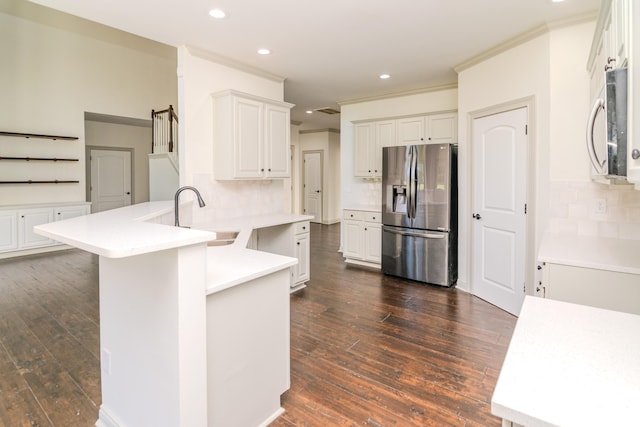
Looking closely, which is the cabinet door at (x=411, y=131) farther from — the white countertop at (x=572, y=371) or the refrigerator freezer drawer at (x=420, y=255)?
the white countertop at (x=572, y=371)

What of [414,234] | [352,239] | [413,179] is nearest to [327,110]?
[352,239]

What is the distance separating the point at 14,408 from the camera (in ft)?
6.72

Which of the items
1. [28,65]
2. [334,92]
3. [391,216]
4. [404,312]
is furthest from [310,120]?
[404,312]

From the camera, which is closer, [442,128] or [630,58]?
[630,58]

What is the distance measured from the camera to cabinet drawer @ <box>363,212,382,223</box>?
17.0ft

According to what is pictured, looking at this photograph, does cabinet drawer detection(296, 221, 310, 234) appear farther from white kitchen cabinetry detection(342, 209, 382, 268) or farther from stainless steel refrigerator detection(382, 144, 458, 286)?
white kitchen cabinetry detection(342, 209, 382, 268)

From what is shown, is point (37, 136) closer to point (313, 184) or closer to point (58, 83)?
point (58, 83)

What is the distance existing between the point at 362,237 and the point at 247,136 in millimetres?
2397

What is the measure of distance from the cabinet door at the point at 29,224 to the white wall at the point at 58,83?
44 cm

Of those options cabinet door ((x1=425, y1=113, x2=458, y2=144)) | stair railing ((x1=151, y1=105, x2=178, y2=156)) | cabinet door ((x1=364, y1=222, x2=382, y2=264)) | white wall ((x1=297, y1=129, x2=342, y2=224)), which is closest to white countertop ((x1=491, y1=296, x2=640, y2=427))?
cabinet door ((x1=364, y1=222, x2=382, y2=264))

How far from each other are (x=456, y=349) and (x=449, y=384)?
519 mm

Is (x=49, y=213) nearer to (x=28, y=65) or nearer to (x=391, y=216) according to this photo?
(x=28, y=65)

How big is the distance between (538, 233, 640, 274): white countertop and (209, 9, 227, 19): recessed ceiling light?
9.60 feet

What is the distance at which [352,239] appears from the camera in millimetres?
5477
